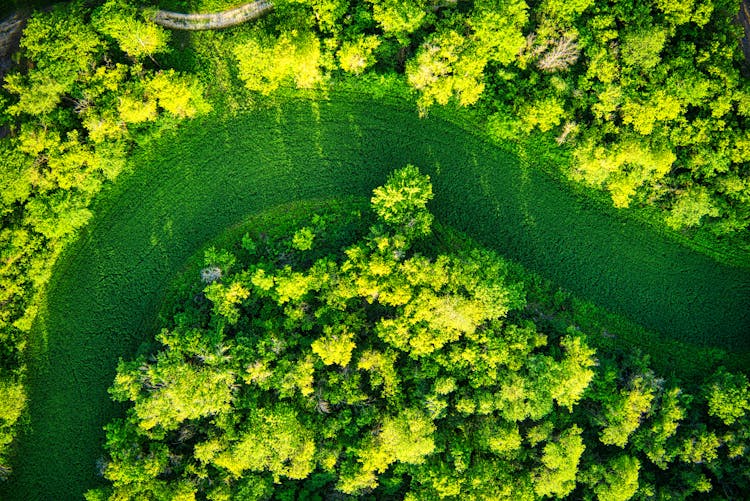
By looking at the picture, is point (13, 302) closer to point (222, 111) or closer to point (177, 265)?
point (177, 265)

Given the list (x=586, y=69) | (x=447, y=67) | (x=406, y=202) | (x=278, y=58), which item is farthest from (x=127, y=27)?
(x=586, y=69)

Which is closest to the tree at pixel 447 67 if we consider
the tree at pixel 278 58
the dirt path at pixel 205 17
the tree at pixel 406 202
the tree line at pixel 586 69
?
the tree line at pixel 586 69

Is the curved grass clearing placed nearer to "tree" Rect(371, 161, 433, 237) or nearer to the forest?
the forest

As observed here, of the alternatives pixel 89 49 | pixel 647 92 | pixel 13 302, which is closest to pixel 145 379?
pixel 13 302

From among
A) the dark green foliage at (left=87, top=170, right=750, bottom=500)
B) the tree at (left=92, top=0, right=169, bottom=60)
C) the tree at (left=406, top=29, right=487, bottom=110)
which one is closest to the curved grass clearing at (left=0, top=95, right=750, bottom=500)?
the tree at (left=406, top=29, right=487, bottom=110)

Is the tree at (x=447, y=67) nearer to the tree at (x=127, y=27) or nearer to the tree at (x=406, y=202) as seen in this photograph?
the tree at (x=406, y=202)

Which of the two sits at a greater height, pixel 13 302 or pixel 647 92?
pixel 647 92

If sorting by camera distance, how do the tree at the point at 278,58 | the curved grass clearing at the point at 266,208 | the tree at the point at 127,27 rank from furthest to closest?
1. the curved grass clearing at the point at 266,208
2. the tree at the point at 278,58
3. the tree at the point at 127,27

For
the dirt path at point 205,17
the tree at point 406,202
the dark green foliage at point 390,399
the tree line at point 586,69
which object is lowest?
the dark green foliage at point 390,399
